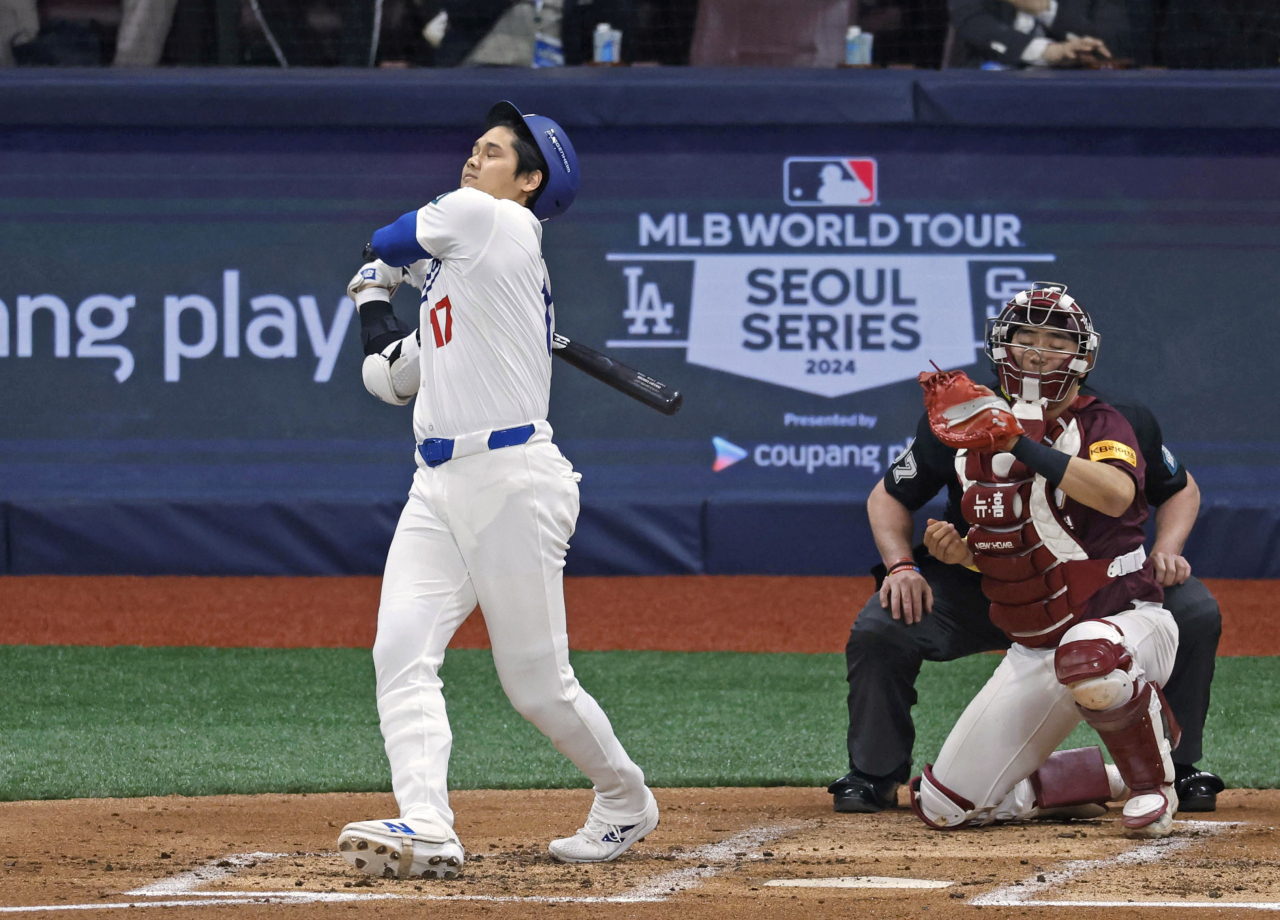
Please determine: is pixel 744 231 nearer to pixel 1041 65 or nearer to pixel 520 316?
pixel 1041 65

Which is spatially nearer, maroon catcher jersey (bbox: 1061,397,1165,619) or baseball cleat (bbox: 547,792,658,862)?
baseball cleat (bbox: 547,792,658,862)

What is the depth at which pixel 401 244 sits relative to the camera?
396cm

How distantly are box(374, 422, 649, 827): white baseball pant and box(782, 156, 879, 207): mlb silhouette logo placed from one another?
230 inches

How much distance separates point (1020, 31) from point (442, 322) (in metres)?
6.69

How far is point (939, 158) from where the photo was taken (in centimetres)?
964

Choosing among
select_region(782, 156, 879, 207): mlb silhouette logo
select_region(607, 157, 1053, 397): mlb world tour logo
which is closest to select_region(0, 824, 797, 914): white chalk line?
select_region(607, 157, 1053, 397): mlb world tour logo

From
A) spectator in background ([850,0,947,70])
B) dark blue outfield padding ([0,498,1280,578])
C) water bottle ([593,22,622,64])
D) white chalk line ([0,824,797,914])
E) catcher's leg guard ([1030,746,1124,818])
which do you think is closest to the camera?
white chalk line ([0,824,797,914])

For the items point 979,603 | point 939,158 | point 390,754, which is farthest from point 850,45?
point 390,754

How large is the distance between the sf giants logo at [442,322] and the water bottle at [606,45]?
6.15m

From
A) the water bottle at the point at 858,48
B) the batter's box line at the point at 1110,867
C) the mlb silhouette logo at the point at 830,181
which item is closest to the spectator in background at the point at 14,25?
the mlb silhouette logo at the point at 830,181

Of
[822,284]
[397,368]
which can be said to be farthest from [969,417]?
[822,284]

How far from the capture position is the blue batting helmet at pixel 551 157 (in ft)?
13.7

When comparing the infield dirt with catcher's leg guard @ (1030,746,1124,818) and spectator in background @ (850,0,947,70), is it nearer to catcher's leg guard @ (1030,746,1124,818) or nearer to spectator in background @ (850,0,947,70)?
catcher's leg guard @ (1030,746,1124,818)

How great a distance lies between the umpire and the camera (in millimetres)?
4992
